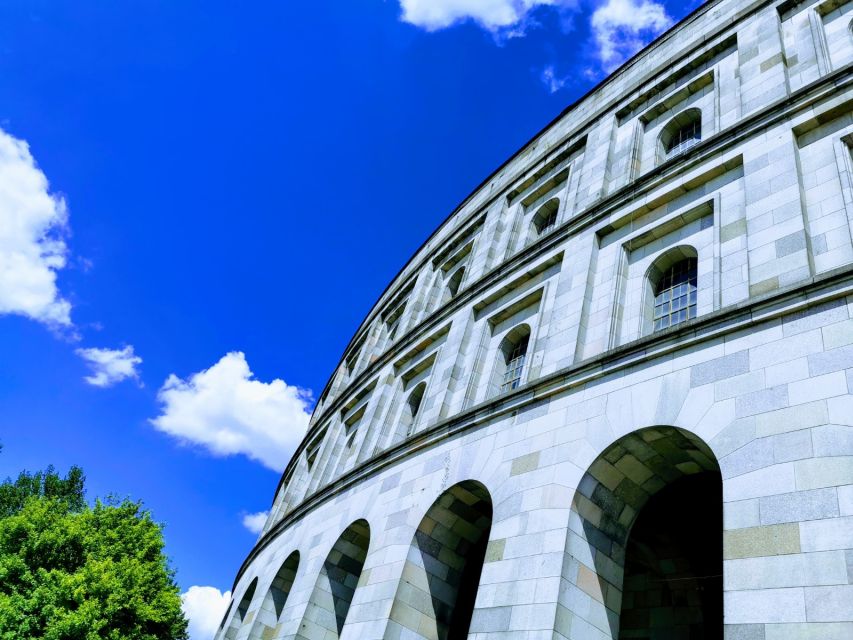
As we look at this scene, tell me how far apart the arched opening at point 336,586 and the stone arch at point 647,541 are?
271 inches

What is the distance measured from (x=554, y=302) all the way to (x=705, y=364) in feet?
16.5

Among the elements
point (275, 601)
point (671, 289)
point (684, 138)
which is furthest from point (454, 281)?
point (275, 601)

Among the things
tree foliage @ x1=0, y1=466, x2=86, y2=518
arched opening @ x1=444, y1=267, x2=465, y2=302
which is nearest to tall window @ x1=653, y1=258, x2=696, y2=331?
arched opening @ x1=444, y1=267, x2=465, y2=302

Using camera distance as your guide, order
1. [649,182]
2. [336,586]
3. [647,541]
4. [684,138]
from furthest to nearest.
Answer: [684,138] < [336,586] < [649,182] < [647,541]

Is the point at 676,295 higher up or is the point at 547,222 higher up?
the point at 547,222

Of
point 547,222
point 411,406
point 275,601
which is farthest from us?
point 547,222

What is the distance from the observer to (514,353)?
16.4 metres

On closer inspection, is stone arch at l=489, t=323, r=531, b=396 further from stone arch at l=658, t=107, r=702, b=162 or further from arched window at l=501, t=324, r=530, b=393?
stone arch at l=658, t=107, r=702, b=162

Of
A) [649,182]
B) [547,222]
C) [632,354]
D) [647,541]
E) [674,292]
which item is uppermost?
[547,222]

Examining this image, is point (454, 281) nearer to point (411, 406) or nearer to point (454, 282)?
point (454, 282)

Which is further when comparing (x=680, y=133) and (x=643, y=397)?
(x=680, y=133)

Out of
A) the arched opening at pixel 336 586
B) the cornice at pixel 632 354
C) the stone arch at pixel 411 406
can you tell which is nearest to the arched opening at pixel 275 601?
the arched opening at pixel 336 586

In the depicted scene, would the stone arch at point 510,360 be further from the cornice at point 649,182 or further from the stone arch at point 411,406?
the stone arch at point 411,406

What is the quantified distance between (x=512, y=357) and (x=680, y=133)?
7763mm
